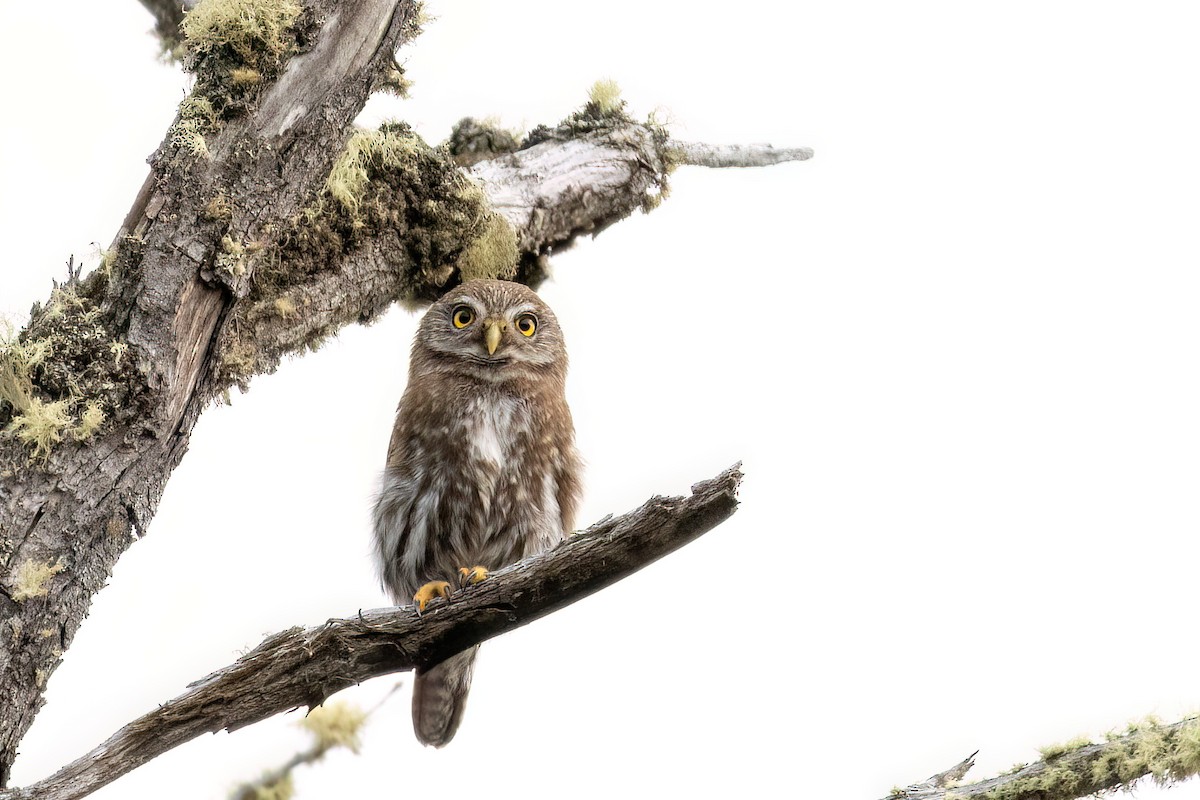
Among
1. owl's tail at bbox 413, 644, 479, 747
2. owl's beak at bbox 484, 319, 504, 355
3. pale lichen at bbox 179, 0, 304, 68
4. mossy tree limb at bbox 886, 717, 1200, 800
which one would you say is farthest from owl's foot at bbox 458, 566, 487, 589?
pale lichen at bbox 179, 0, 304, 68

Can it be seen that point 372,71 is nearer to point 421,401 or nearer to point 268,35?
point 268,35

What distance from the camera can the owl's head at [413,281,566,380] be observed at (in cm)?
354

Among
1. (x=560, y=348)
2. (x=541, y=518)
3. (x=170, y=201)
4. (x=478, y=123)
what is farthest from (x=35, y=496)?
(x=478, y=123)

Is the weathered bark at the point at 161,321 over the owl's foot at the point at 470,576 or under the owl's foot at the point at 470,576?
over

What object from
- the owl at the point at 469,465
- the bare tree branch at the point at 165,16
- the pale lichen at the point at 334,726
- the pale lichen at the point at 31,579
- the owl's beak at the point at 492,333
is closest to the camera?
the pale lichen at the point at 31,579

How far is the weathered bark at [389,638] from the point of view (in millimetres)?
2373

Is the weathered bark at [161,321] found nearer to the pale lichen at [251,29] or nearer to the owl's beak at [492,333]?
the pale lichen at [251,29]

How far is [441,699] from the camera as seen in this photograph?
3.43m

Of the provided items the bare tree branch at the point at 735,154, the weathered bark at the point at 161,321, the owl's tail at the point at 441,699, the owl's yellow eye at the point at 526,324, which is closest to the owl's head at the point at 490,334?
the owl's yellow eye at the point at 526,324

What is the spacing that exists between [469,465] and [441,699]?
2.24 feet

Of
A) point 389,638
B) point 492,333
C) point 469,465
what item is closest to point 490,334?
point 492,333

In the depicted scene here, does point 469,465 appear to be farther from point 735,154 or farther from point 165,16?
point 735,154

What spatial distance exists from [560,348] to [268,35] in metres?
1.27

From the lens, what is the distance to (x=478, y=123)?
4.35m
